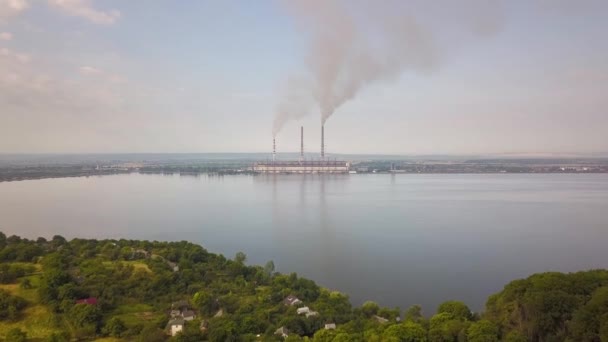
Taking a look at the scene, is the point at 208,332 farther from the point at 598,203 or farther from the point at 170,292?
the point at 598,203

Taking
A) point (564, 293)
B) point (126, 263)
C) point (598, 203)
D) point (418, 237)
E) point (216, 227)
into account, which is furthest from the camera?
point (598, 203)

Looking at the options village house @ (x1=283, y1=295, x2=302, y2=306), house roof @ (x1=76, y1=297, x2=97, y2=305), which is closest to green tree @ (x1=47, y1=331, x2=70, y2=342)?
house roof @ (x1=76, y1=297, x2=97, y2=305)

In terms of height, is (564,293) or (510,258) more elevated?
(564,293)

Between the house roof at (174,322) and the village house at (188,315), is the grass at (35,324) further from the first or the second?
the village house at (188,315)

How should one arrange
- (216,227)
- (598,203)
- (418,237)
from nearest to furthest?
(418,237) < (216,227) < (598,203)

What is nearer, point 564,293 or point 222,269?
point 564,293

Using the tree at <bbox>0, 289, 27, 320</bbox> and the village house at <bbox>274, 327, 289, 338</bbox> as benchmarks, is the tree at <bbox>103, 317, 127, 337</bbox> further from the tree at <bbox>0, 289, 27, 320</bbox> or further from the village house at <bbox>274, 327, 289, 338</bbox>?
the village house at <bbox>274, 327, 289, 338</bbox>

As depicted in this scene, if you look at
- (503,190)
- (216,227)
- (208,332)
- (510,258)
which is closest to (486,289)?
(510,258)

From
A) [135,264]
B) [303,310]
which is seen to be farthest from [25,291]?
[303,310]
